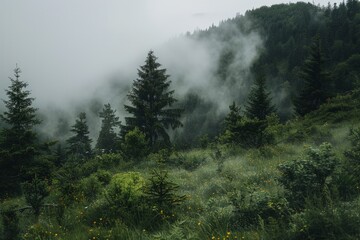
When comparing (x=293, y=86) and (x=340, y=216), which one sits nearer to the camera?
(x=340, y=216)

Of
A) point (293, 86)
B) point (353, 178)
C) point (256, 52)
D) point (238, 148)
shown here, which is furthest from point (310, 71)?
point (256, 52)

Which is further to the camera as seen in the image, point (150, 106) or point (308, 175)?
point (150, 106)

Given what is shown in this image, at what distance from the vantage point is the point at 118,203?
26.8 ft

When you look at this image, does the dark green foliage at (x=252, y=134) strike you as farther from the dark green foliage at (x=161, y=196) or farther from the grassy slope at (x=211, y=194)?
the dark green foliage at (x=161, y=196)

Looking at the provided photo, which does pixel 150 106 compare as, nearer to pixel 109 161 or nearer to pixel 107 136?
pixel 109 161

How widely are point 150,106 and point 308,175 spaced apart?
2556 centimetres

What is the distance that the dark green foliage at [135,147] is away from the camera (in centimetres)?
1994

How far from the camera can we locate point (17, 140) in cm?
2055

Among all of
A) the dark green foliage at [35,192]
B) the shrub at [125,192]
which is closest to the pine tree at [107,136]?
the dark green foliage at [35,192]

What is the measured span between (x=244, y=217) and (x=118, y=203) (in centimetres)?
341

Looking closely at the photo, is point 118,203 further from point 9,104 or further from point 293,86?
point 293,86

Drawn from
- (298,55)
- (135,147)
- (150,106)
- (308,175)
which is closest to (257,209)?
(308,175)

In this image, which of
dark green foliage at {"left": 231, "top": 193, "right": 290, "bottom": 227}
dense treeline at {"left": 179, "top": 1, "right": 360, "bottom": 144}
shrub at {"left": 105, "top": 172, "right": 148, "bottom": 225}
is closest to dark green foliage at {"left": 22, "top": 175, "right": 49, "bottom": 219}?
shrub at {"left": 105, "top": 172, "right": 148, "bottom": 225}

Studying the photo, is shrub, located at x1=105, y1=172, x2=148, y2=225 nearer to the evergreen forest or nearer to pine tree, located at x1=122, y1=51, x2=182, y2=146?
the evergreen forest
